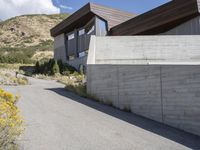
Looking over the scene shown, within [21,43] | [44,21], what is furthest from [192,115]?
[44,21]

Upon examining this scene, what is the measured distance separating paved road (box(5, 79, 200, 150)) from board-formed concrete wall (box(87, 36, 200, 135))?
58 cm

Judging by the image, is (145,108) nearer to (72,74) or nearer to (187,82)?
(187,82)

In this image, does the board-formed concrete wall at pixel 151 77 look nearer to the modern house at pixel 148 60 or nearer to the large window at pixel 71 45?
the modern house at pixel 148 60

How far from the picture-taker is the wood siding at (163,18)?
23878mm

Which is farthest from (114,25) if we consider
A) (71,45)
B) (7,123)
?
(7,123)

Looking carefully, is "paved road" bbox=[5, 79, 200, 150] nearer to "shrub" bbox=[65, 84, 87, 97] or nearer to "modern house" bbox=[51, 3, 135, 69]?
"shrub" bbox=[65, 84, 87, 97]

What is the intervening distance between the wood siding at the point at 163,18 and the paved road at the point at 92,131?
1124cm

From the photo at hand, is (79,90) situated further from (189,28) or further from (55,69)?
(55,69)

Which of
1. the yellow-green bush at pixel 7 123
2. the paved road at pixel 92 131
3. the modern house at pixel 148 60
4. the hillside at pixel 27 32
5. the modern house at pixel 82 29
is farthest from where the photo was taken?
the hillside at pixel 27 32

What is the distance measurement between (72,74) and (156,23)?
952 centimetres

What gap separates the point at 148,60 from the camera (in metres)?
22.8

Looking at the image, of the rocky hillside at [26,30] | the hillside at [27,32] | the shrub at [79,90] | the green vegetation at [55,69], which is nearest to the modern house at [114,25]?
the green vegetation at [55,69]

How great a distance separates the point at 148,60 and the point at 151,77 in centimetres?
905

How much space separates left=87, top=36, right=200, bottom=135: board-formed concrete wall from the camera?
39.4 feet
